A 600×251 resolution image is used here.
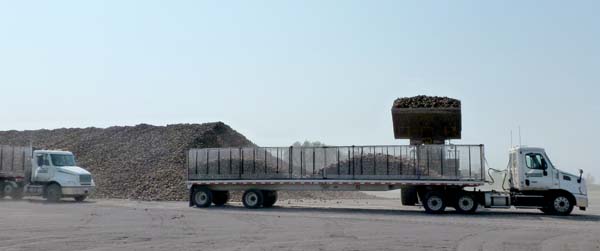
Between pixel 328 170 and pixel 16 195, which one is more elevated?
pixel 328 170

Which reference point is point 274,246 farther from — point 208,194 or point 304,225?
point 208,194

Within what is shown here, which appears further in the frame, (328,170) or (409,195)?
(328,170)

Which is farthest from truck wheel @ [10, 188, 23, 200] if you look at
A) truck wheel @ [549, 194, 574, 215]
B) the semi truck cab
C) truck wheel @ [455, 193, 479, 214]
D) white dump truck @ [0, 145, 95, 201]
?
truck wheel @ [549, 194, 574, 215]

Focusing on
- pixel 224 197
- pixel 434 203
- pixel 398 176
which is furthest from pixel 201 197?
pixel 434 203

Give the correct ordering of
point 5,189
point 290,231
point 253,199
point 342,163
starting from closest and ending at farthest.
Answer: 1. point 290,231
2. point 342,163
3. point 253,199
4. point 5,189

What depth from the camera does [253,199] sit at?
1174 inches

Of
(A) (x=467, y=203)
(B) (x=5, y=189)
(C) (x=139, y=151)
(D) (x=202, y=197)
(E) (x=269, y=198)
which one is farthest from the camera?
(C) (x=139, y=151)

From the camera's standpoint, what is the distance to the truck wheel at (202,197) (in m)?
30.3

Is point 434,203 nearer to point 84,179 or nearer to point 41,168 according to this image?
point 84,179

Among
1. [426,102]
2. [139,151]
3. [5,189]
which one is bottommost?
[5,189]

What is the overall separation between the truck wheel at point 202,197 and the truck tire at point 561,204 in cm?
1416

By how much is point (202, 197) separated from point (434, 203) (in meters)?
10.3

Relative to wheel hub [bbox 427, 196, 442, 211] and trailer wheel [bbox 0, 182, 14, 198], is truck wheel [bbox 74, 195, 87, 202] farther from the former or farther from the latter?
wheel hub [bbox 427, 196, 442, 211]

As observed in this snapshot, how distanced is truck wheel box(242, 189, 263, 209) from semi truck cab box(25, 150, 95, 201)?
31.1 ft
